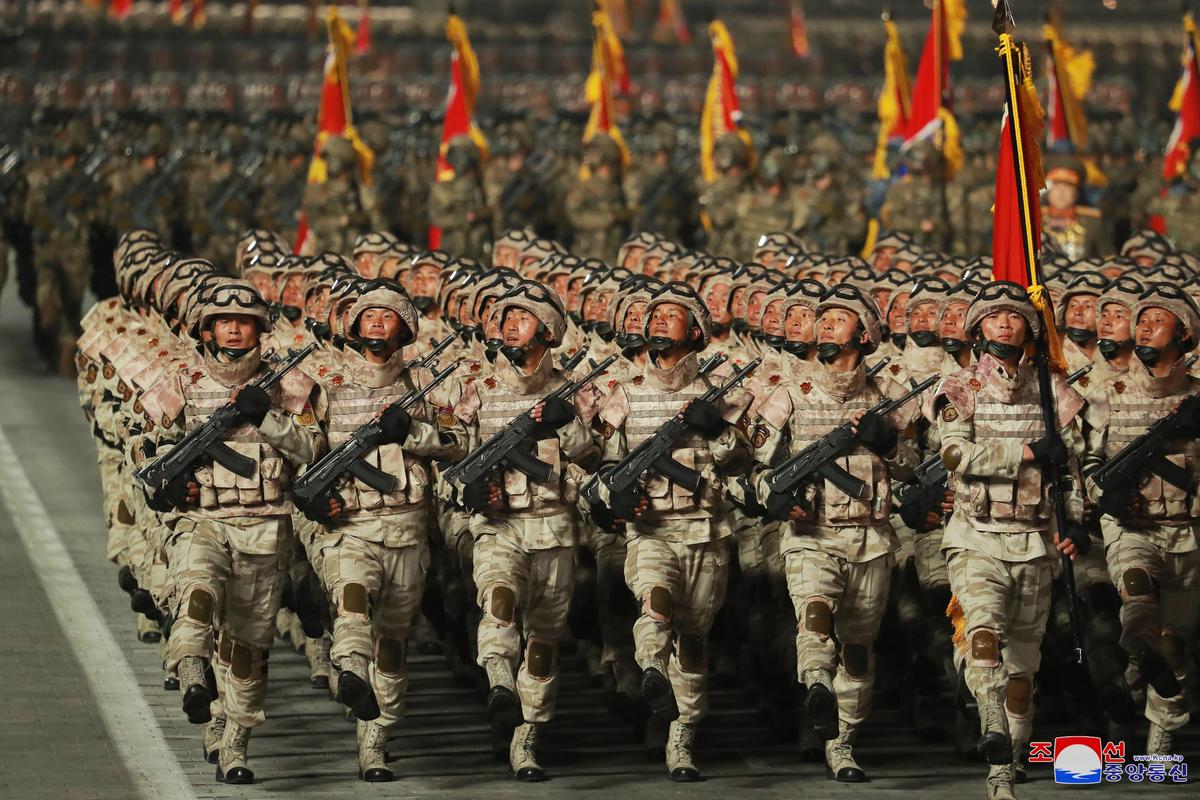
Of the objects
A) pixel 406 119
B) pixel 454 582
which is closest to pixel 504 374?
pixel 454 582

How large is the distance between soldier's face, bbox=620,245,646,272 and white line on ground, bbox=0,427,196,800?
4.68 m

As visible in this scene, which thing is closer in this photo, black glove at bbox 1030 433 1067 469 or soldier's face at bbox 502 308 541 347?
black glove at bbox 1030 433 1067 469

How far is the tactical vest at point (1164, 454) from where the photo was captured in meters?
16.0

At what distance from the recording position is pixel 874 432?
15617mm

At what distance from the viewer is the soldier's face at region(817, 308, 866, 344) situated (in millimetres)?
15906

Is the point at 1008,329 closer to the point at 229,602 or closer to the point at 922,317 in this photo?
the point at 922,317

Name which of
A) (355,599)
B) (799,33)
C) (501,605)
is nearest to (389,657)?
(355,599)

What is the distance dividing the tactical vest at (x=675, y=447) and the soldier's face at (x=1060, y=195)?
510 inches

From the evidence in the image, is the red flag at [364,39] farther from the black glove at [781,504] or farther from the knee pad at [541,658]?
the black glove at [781,504]

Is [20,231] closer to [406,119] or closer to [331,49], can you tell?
[331,49]

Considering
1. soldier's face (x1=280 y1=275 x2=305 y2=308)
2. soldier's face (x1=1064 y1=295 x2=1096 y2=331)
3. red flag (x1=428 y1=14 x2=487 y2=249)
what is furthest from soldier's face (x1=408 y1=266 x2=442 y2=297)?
red flag (x1=428 y1=14 x2=487 y2=249)

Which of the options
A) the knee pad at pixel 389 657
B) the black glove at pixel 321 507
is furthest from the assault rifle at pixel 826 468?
the black glove at pixel 321 507

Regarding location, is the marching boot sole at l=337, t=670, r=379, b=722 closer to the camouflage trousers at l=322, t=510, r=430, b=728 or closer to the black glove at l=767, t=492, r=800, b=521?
the camouflage trousers at l=322, t=510, r=430, b=728

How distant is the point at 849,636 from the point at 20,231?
18712 mm
